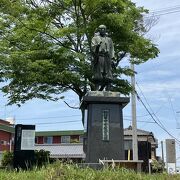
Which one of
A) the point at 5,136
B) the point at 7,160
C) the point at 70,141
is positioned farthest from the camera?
the point at 70,141

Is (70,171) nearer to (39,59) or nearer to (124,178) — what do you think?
(124,178)

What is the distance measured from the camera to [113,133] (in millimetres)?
11234

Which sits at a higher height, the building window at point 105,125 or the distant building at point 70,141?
the distant building at point 70,141

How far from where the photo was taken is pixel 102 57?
39.9ft

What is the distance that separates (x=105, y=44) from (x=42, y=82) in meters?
5.45

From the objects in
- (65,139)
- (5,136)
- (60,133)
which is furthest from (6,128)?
(65,139)

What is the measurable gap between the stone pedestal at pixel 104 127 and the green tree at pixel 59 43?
498 cm

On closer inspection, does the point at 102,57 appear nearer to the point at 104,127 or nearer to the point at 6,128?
the point at 104,127

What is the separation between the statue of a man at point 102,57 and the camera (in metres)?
12.0

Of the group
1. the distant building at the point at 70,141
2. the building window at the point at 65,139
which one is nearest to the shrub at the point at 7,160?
the distant building at the point at 70,141

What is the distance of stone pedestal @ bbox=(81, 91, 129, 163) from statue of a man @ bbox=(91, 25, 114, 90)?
0.67m

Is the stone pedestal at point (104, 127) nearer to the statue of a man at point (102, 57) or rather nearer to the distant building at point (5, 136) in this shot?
the statue of a man at point (102, 57)

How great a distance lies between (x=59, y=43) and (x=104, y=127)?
724cm

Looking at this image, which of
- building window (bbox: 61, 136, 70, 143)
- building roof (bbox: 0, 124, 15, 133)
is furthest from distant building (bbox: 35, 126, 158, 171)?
building roof (bbox: 0, 124, 15, 133)
